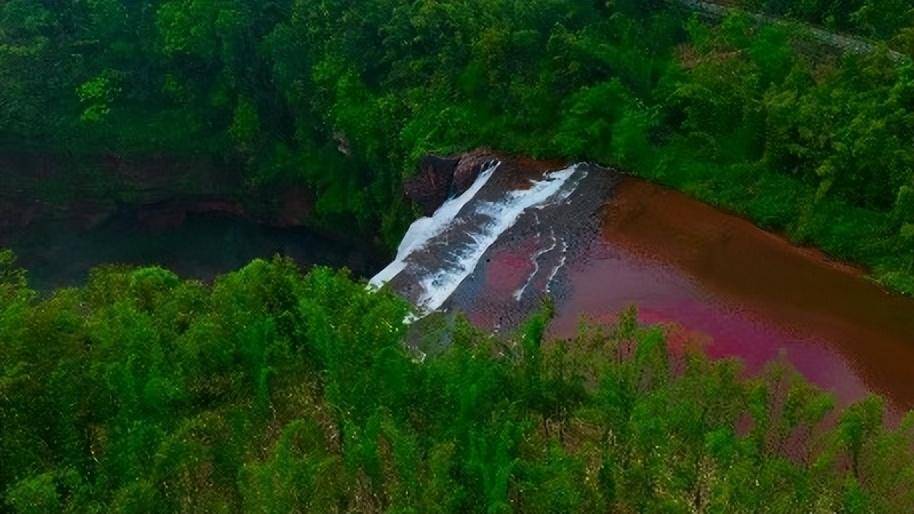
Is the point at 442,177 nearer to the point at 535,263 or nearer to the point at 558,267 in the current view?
the point at 535,263

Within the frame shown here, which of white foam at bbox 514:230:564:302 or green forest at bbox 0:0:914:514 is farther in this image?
white foam at bbox 514:230:564:302

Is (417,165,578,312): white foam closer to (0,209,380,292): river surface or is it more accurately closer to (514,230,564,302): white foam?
(514,230,564,302): white foam

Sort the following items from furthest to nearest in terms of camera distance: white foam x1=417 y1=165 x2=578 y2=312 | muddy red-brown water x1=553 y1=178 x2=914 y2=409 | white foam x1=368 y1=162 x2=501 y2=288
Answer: white foam x1=368 y1=162 x2=501 y2=288 < white foam x1=417 y1=165 x2=578 y2=312 < muddy red-brown water x1=553 y1=178 x2=914 y2=409

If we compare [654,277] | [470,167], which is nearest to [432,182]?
[470,167]

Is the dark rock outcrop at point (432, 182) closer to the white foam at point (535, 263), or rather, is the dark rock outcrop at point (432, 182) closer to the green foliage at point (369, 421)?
the white foam at point (535, 263)

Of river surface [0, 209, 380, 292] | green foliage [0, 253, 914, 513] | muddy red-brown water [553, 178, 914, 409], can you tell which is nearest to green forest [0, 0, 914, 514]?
green foliage [0, 253, 914, 513]

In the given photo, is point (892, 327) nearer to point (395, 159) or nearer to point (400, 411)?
point (400, 411)
